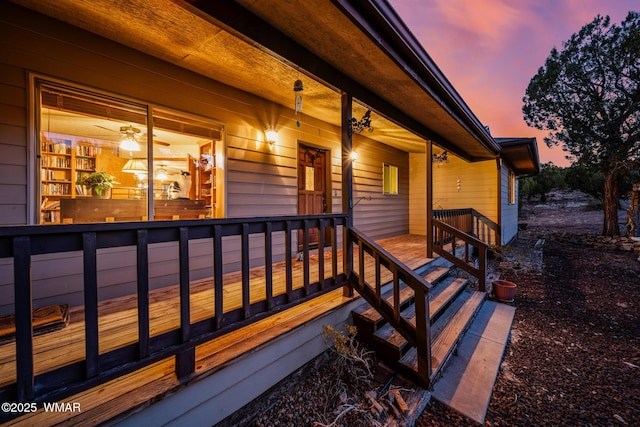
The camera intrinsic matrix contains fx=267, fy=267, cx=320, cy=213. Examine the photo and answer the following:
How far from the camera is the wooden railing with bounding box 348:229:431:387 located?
2252mm

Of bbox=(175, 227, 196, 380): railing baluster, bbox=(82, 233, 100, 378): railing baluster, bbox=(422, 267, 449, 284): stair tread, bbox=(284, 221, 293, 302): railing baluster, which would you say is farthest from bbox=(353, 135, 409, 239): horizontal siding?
bbox=(82, 233, 100, 378): railing baluster

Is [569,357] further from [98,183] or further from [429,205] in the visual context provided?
[98,183]

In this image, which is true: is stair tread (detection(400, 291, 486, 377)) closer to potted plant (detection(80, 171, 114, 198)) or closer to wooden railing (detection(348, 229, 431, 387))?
wooden railing (detection(348, 229, 431, 387))

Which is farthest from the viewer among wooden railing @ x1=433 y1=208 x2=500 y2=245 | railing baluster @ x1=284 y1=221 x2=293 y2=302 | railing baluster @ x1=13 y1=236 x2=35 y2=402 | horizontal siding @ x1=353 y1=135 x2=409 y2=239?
horizontal siding @ x1=353 y1=135 x2=409 y2=239

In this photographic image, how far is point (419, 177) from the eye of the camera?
7.95 meters

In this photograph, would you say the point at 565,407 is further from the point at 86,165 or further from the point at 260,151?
the point at 86,165

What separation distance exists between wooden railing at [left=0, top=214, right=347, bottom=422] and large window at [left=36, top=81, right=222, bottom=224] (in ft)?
5.80

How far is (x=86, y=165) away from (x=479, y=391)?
16.8ft

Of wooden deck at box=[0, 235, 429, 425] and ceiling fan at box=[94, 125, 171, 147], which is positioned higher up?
ceiling fan at box=[94, 125, 171, 147]

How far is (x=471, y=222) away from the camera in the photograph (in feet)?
23.0

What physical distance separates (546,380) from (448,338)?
0.86m

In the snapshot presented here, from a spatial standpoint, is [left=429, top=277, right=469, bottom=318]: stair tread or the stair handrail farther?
the stair handrail

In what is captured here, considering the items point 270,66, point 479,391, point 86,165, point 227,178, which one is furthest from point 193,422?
point 86,165

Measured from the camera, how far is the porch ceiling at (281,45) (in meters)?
1.92
